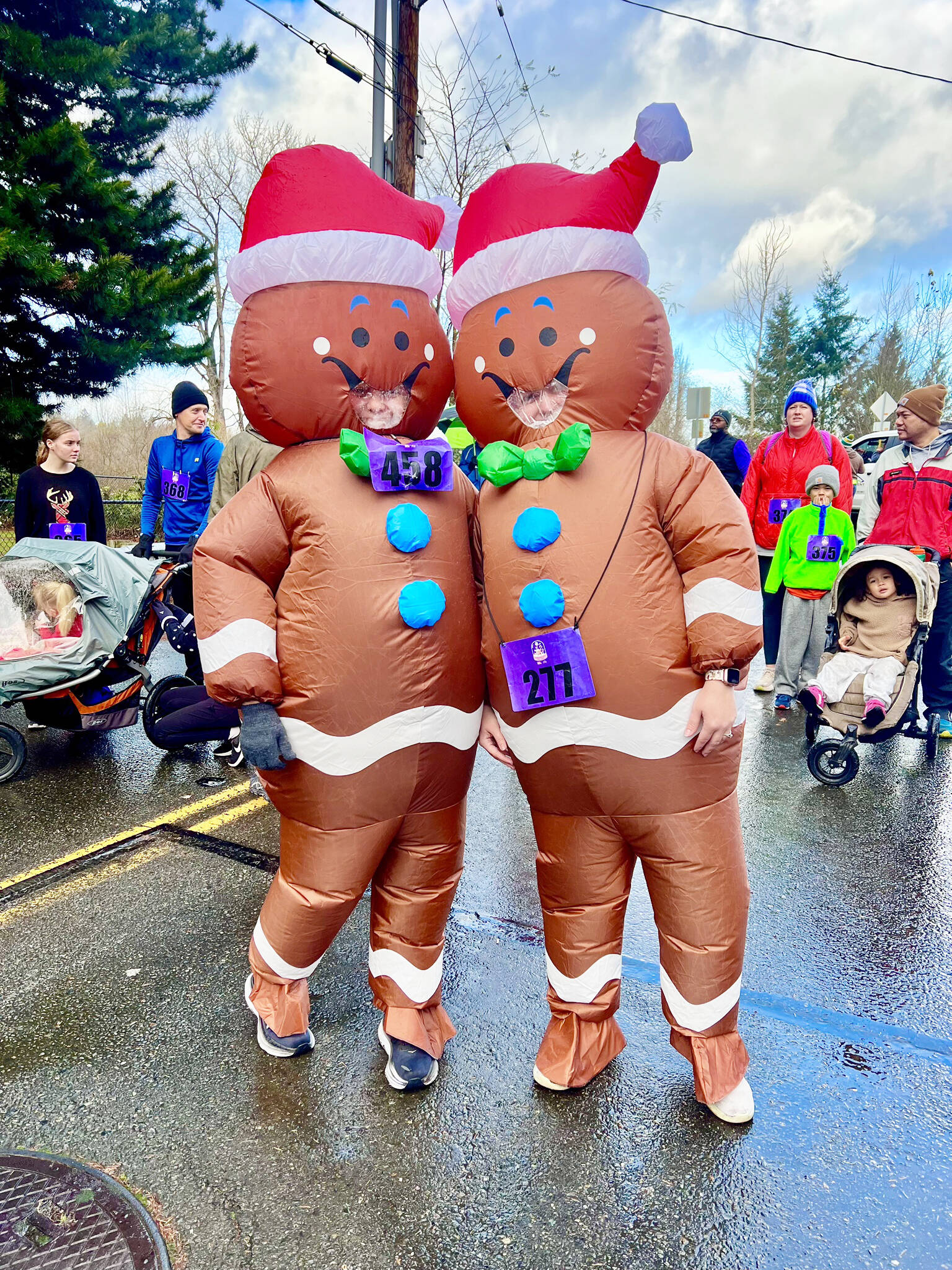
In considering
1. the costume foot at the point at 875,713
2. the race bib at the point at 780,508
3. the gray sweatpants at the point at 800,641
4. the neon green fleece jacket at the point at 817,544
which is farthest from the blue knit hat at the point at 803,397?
the costume foot at the point at 875,713

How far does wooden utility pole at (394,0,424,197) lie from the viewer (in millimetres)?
8469

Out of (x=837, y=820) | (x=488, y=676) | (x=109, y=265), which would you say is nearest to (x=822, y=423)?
(x=109, y=265)

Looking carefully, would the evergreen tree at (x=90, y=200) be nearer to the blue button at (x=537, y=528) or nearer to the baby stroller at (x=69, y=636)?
the baby stroller at (x=69, y=636)

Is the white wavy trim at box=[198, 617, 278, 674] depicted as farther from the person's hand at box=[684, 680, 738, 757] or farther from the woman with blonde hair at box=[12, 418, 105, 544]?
the woman with blonde hair at box=[12, 418, 105, 544]

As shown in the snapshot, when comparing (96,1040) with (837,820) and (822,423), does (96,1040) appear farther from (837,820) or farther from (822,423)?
(822,423)

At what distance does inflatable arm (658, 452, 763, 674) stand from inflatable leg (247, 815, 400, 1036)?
0.94m

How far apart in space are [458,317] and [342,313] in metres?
0.34

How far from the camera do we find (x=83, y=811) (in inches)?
159

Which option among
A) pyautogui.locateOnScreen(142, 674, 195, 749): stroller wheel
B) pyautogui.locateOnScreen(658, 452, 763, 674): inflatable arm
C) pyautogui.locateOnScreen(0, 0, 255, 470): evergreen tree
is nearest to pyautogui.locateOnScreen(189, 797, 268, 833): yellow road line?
pyautogui.locateOnScreen(142, 674, 195, 749): stroller wheel

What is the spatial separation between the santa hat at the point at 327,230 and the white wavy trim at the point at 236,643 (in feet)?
2.95

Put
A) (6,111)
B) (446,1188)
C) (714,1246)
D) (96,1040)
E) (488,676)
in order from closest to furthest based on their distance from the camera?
(714,1246) → (446,1188) → (488,676) → (96,1040) → (6,111)

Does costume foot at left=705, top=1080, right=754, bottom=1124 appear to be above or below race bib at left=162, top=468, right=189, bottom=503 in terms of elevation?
below

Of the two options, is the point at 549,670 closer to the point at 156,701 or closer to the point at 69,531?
the point at 156,701

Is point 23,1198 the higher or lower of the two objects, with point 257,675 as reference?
lower
